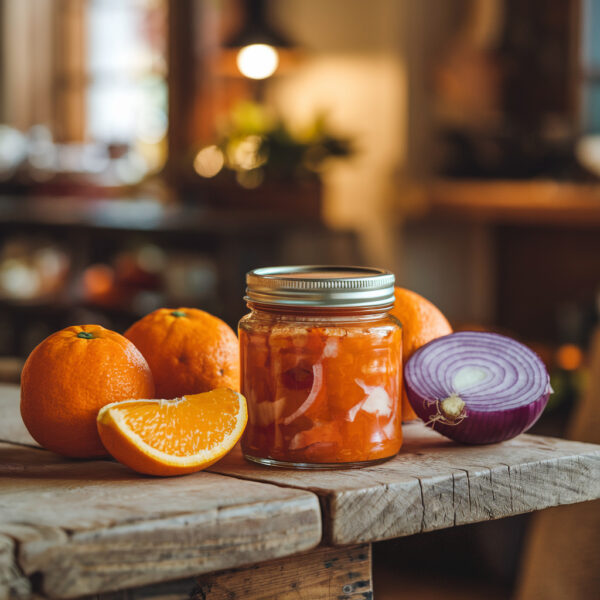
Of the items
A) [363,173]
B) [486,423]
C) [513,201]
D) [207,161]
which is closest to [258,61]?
[207,161]

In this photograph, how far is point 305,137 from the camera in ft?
12.9

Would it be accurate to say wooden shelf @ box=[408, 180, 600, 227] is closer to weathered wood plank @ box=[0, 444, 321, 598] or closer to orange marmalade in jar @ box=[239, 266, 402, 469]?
orange marmalade in jar @ box=[239, 266, 402, 469]

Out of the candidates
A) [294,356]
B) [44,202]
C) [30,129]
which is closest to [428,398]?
[294,356]

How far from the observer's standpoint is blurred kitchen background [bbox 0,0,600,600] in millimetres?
3727

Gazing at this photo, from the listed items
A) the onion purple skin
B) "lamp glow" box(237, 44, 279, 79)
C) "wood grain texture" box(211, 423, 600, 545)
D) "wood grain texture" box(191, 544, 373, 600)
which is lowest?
"wood grain texture" box(191, 544, 373, 600)

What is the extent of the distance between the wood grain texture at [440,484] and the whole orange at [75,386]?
0.11 meters

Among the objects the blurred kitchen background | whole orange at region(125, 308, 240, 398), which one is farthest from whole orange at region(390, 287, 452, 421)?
the blurred kitchen background

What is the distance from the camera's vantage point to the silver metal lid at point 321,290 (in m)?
0.86

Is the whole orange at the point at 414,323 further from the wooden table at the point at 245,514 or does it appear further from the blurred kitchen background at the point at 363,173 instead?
the blurred kitchen background at the point at 363,173

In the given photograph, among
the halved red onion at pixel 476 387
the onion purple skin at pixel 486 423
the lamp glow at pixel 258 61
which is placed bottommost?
the onion purple skin at pixel 486 423

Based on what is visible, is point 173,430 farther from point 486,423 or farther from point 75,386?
point 486,423

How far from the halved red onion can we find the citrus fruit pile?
0.18 meters

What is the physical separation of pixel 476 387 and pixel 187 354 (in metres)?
0.27

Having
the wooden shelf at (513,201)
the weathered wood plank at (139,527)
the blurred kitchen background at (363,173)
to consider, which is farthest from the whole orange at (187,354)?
the wooden shelf at (513,201)
